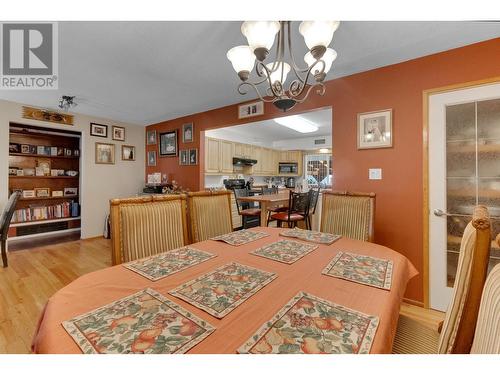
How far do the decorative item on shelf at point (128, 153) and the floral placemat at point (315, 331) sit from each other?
4.88 meters

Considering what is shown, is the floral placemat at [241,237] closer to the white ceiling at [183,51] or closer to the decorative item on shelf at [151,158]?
the white ceiling at [183,51]

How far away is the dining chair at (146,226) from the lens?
1.33 meters

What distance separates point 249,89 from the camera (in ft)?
9.54

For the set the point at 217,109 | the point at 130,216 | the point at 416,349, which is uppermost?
the point at 217,109

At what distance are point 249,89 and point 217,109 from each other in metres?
0.88

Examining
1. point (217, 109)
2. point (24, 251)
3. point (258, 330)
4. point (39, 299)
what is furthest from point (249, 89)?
point (24, 251)

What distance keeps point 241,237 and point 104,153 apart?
4053 millimetres

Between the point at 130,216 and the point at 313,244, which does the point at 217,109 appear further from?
the point at 313,244

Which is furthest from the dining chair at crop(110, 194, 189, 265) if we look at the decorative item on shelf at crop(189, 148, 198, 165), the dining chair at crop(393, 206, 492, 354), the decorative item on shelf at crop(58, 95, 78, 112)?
the decorative item on shelf at crop(58, 95, 78, 112)

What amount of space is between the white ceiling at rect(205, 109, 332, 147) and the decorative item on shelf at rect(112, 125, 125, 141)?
170cm

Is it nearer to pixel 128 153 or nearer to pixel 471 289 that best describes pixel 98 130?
pixel 128 153

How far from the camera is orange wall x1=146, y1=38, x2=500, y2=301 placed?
1902 millimetres

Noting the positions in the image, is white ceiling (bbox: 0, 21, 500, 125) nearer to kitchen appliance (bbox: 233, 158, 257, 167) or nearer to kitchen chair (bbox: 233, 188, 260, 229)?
kitchen chair (bbox: 233, 188, 260, 229)

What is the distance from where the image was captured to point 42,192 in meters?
4.14
